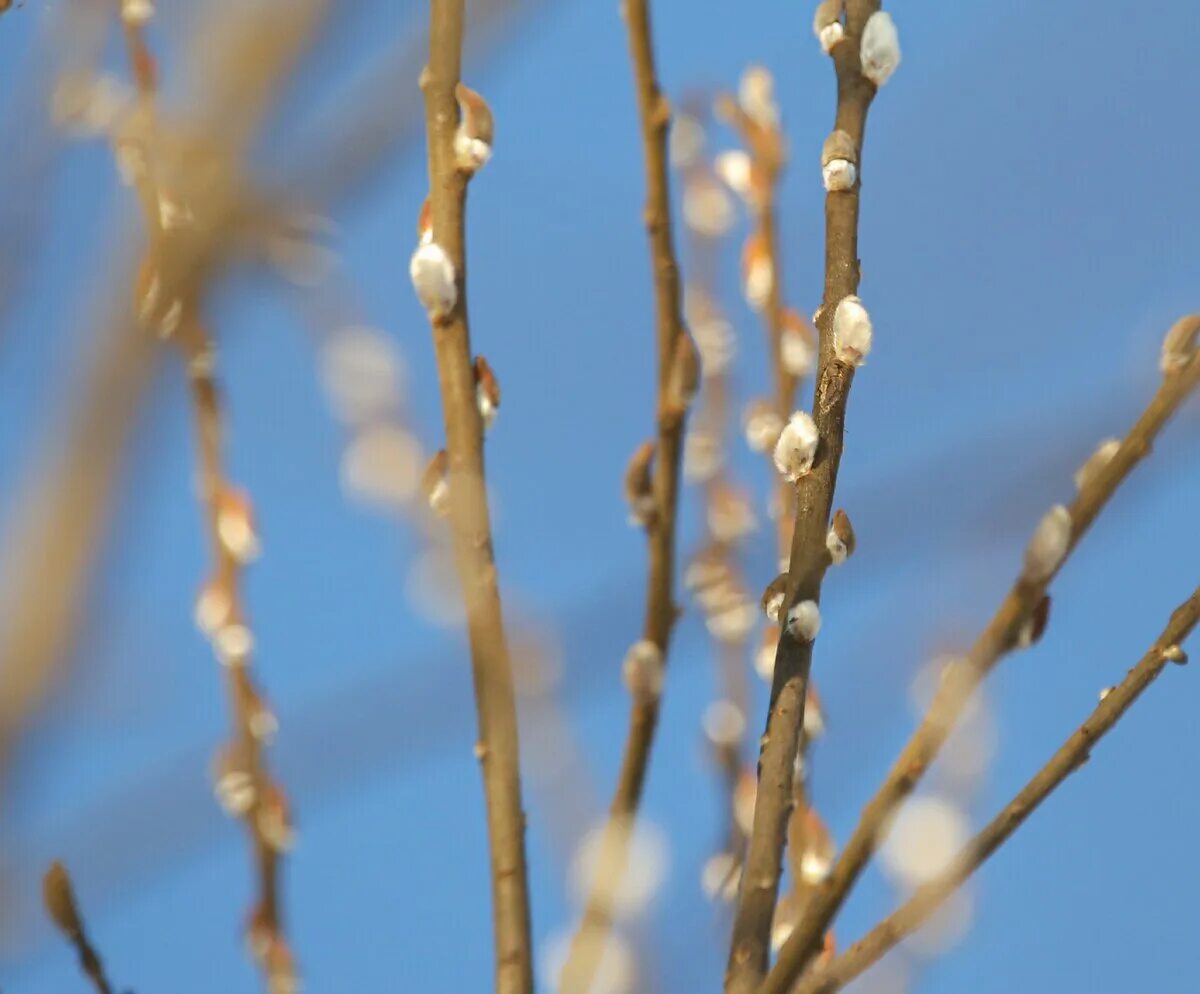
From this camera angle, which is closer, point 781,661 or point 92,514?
point 781,661

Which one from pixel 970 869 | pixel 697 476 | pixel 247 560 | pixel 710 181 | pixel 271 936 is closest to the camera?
Result: pixel 970 869

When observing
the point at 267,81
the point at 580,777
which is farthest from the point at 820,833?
the point at 267,81

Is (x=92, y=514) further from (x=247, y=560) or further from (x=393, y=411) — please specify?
(x=393, y=411)

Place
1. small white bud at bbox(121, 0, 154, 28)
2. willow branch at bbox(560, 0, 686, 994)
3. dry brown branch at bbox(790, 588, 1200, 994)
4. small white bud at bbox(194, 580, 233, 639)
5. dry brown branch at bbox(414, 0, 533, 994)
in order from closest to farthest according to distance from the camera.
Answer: dry brown branch at bbox(790, 588, 1200, 994), dry brown branch at bbox(414, 0, 533, 994), willow branch at bbox(560, 0, 686, 994), small white bud at bbox(121, 0, 154, 28), small white bud at bbox(194, 580, 233, 639)

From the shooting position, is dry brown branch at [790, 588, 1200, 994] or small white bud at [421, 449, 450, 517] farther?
small white bud at [421, 449, 450, 517]

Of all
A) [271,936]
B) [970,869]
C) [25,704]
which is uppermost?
[25,704]

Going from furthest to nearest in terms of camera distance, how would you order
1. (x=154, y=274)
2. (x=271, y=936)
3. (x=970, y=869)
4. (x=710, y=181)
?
(x=710, y=181) → (x=271, y=936) → (x=154, y=274) → (x=970, y=869)

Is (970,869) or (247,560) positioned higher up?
(247,560)

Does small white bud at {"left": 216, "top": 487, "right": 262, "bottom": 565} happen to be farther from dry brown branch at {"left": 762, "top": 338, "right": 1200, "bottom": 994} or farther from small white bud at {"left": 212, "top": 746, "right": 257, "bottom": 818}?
dry brown branch at {"left": 762, "top": 338, "right": 1200, "bottom": 994}

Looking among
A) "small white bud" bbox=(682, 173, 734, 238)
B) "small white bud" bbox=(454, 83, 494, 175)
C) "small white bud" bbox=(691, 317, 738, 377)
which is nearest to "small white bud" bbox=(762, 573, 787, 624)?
"small white bud" bbox=(454, 83, 494, 175)
